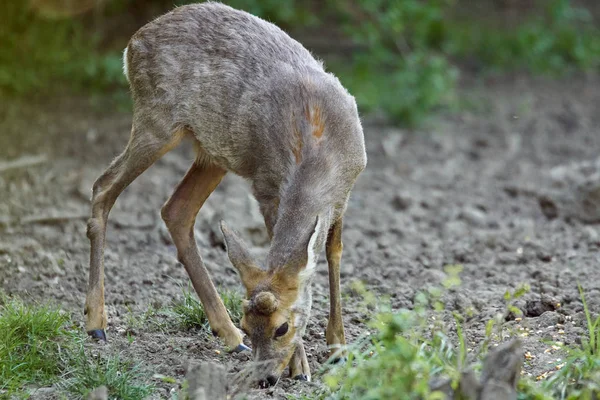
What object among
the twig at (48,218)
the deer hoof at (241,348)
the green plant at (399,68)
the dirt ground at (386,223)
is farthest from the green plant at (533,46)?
the deer hoof at (241,348)

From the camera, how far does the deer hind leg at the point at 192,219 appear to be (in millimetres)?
5889

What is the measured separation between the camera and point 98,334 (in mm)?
5680

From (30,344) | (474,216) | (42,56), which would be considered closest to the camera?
(30,344)

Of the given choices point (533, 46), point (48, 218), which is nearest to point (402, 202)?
point (48, 218)

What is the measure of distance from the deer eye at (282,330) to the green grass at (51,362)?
0.74 m

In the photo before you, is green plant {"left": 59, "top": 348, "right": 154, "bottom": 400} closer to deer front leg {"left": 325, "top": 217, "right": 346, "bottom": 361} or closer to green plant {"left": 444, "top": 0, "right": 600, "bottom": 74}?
deer front leg {"left": 325, "top": 217, "right": 346, "bottom": 361}

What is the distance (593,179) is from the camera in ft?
28.2

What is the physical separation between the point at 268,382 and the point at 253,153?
151cm

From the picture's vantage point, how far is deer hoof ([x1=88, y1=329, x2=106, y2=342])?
566 cm

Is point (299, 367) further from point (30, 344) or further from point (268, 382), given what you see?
point (30, 344)

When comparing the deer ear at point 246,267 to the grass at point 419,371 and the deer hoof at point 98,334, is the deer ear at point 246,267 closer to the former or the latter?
the grass at point 419,371

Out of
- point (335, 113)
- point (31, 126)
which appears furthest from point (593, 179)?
point (31, 126)

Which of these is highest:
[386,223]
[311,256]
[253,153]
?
[253,153]

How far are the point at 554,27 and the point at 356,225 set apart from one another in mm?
7692
